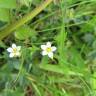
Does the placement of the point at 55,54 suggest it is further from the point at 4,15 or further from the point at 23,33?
the point at 4,15

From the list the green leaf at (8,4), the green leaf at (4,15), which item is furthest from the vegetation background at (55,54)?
the green leaf at (8,4)

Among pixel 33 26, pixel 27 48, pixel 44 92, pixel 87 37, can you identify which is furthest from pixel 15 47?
pixel 87 37

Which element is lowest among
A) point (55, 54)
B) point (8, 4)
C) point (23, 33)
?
point (55, 54)

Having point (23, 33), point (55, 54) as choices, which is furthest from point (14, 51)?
point (55, 54)

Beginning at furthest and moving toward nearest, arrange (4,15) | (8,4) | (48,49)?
(48,49) < (4,15) < (8,4)

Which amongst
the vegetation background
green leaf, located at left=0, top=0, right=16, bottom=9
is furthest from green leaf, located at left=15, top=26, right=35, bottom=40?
green leaf, located at left=0, top=0, right=16, bottom=9

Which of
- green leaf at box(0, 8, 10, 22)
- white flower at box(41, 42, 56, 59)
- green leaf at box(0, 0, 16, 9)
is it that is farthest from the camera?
white flower at box(41, 42, 56, 59)

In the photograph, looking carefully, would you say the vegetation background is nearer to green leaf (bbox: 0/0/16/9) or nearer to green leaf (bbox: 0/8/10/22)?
green leaf (bbox: 0/8/10/22)

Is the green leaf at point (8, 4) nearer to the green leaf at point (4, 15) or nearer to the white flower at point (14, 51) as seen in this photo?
the green leaf at point (4, 15)

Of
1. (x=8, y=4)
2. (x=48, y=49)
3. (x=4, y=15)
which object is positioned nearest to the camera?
(x=8, y=4)
